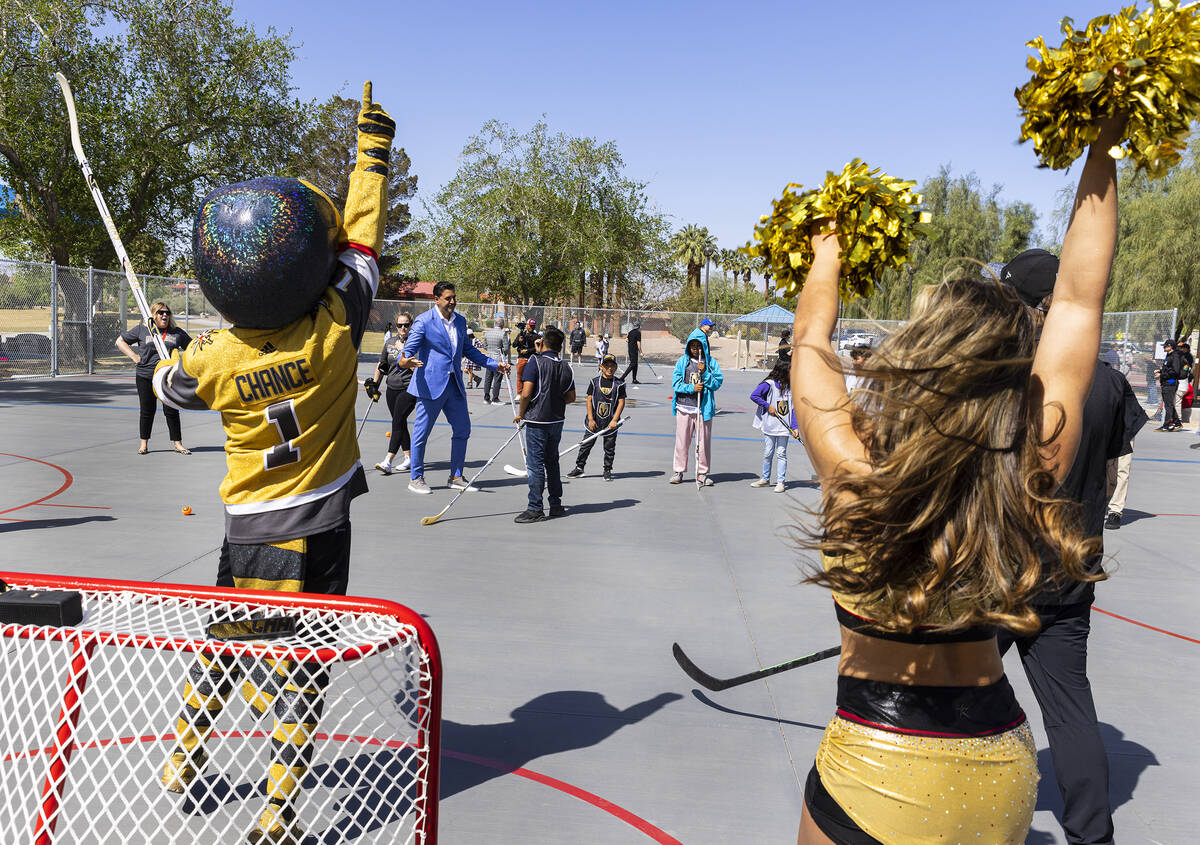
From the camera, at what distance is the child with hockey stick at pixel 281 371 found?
2.61 meters

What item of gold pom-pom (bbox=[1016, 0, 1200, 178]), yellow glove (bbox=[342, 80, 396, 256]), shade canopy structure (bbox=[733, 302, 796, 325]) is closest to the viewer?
gold pom-pom (bbox=[1016, 0, 1200, 178])

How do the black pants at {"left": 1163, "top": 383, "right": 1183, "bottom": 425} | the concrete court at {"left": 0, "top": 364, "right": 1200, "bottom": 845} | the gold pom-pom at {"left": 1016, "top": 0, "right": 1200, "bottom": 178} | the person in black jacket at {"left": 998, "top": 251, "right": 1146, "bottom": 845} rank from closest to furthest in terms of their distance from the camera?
1. the gold pom-pom at {"left": 1016, "top": 0, "right": 1200, "bottom": 178}
2. the person in black jacket at {"left": 998, "top": 251, "right": 1146, "bottom": 845}
3. the concrete court at {"left": 0, "top": 364, "right": 1200, "bottom": 845}
4. the black pants at {"left": 1163, "top": 383, "right": 1183, "bottom": 425}

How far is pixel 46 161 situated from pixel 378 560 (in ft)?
77.7

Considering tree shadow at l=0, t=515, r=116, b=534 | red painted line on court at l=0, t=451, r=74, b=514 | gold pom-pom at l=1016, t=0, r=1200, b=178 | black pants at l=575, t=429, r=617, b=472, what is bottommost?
red painted line on court at l=0, t=451, r=74, b=514

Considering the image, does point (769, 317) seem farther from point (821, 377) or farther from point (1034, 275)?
point (821, 377)

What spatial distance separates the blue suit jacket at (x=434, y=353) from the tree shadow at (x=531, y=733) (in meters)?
4.99

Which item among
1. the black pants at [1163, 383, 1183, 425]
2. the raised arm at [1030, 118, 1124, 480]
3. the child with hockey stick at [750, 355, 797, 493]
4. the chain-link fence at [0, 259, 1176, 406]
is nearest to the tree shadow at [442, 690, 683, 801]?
the raised arm at [1030, 118, 1124, 480]

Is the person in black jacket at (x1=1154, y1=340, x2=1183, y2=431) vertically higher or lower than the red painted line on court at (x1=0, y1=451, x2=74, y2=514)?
higher

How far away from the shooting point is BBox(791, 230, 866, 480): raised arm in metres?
1.49

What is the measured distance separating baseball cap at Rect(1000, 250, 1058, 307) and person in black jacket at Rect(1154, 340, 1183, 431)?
676 inches

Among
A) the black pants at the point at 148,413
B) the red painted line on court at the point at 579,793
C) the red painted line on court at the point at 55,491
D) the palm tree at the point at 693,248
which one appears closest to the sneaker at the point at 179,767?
the red painted line on court at the point at 579,793

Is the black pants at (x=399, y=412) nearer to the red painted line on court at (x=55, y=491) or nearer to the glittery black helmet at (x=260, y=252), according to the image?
the red painted line on court at (x=55, y=491)

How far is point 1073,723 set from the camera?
2.60 meters

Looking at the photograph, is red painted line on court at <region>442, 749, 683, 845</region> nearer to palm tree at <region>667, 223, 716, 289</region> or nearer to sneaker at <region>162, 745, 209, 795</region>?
sneaker at <region>162, 745, 209, 795</region>
